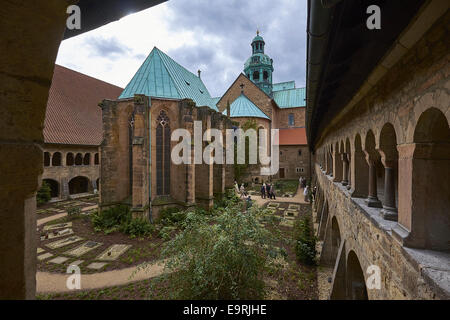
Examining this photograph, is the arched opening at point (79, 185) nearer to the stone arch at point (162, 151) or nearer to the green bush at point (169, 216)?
the stone arch at point (162, 151)

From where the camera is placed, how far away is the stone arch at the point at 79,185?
1894cm

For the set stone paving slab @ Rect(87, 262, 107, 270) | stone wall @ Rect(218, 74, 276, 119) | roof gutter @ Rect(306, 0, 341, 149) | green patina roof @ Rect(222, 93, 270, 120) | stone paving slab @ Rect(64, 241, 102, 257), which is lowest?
stone paving slab @ Rect(87, 262, 107, 270)

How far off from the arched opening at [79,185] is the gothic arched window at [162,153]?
41.0 feet

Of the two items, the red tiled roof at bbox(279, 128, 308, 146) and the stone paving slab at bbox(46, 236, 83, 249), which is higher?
the red tiled roof at bbox(279, 128, 308, 146)

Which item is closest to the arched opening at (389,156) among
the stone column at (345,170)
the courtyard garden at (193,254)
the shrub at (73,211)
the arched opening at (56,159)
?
the courtyard garden at (193,254)

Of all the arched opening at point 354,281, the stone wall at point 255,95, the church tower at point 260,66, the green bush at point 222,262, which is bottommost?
the arched opening at point 354,281

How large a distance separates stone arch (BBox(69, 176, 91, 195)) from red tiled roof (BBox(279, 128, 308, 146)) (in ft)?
75.9

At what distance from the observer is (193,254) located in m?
3.97

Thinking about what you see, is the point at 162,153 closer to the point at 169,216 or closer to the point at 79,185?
the point at 169,216

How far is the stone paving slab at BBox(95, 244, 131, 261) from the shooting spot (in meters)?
7.24

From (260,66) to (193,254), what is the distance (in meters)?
32.7

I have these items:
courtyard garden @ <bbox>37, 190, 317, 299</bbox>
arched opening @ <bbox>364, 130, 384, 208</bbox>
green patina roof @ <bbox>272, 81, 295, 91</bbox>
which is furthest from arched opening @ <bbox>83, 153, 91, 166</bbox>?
green patina roof @ <bbox>272, 81, 295, 91</bbox>

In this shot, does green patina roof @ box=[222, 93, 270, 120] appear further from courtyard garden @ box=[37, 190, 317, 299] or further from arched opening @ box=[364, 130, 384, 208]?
arched opening @ box=[364, 130, 384, 208]

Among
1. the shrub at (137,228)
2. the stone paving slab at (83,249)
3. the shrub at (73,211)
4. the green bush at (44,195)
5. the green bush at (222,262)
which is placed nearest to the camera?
the green bush at (222,262)
